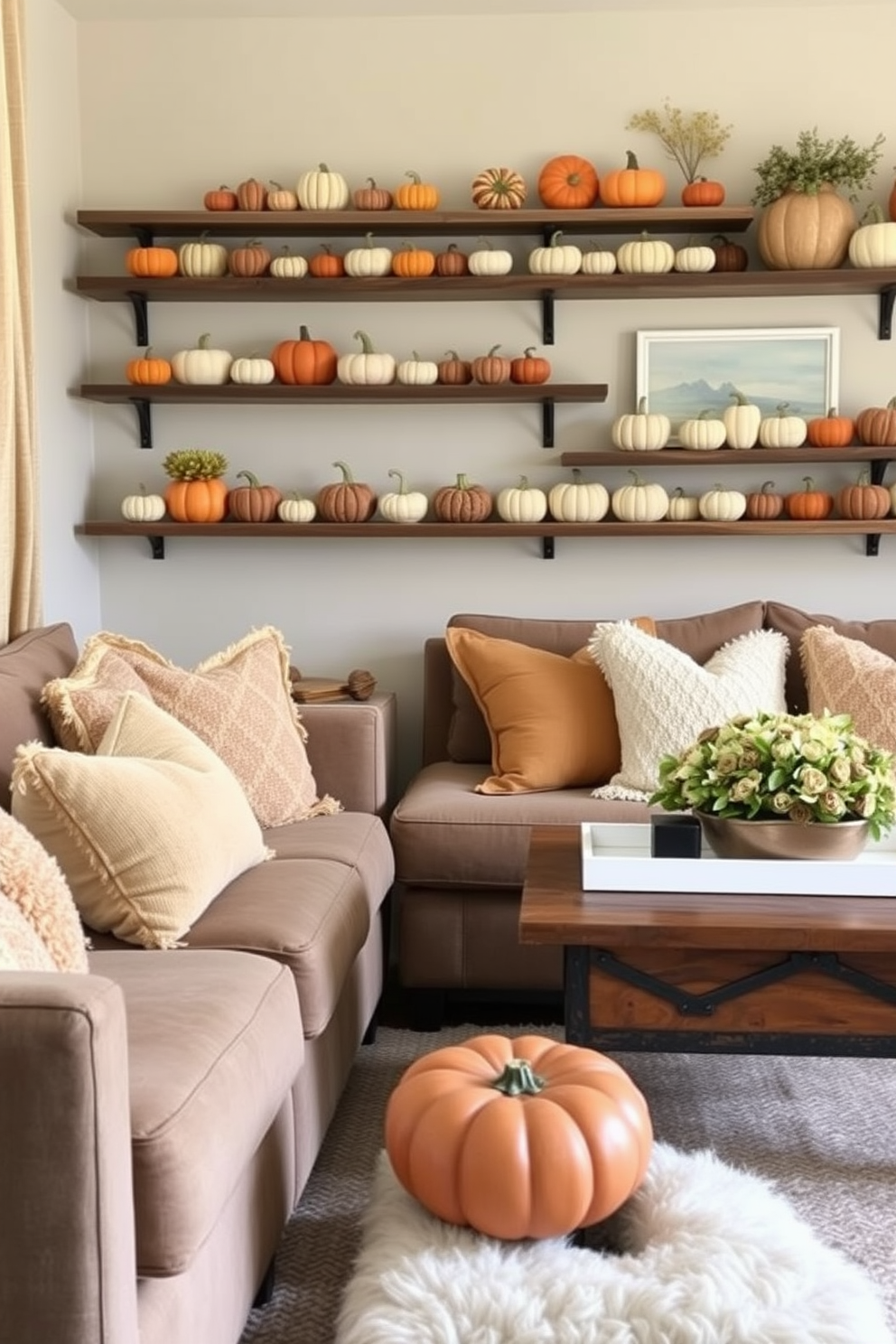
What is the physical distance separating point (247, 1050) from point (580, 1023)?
73 cm

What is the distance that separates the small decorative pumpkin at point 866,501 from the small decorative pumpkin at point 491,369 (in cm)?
97

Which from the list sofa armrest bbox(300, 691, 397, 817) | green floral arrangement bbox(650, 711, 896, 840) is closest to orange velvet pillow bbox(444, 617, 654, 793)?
sofa armrest bbox(300, 691, 397, 817)

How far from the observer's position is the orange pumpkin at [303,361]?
12.3 ft

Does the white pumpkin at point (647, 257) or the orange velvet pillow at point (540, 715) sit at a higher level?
the white pumpkin at point (647, 257)

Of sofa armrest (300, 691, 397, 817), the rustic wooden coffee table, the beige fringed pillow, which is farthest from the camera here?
sofa armrest (300, 691, 397, 817)

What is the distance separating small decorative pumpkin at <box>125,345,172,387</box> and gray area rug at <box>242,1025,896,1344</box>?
6.02ft

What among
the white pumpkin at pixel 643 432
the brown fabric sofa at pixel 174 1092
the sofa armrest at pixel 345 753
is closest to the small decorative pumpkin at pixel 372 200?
→ the white pumpkin at pixel 643 432

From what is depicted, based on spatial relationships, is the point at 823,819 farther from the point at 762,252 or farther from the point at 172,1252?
the point at 762,252

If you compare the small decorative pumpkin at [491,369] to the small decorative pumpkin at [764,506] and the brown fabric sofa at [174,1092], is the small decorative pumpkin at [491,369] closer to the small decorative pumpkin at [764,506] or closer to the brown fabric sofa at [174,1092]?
the small decorative pumpkin at [764,506]

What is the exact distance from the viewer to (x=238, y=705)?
9.73 ft

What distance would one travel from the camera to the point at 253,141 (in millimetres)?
3881

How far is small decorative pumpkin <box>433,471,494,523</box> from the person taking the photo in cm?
376

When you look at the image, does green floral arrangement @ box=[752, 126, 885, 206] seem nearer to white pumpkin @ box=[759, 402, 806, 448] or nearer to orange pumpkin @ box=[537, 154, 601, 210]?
orange pumpkin @ box=[537, 154, 601, 210]

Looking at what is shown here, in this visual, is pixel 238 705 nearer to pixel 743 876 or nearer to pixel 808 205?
pixel 743 876
